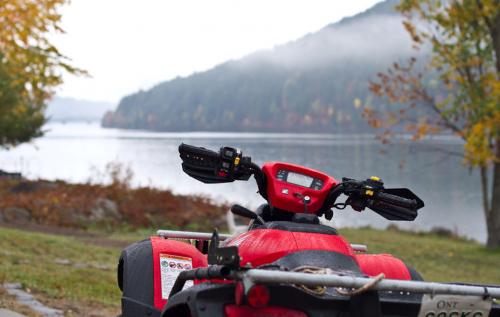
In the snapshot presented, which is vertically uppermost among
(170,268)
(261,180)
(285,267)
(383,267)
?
(261,180)

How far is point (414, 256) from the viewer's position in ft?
63.3

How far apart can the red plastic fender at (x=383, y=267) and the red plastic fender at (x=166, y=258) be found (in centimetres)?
113

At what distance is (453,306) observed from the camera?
290cm

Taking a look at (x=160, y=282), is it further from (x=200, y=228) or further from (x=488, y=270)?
(x=200, y=228)

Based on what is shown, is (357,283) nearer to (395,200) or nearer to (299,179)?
(299,179)

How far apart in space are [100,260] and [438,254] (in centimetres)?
1110

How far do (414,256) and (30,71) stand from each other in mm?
11026

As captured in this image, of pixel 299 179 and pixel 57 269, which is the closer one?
pixel 299 179

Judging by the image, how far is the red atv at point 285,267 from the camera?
276cm

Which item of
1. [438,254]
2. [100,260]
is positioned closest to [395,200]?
[100,260]

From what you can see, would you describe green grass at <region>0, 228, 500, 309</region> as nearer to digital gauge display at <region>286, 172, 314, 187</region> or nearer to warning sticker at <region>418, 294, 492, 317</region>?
digital gauge display at <region>286, 172, 314, 187</region>

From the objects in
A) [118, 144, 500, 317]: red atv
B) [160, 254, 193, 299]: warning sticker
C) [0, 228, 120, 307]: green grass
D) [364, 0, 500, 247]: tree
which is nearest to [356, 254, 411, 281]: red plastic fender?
[118, 144, 500, 317]: red atv

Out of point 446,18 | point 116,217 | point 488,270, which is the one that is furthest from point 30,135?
point 488,270

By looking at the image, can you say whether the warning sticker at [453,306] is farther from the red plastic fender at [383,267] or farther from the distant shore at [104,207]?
the distant shore at [104,207]
